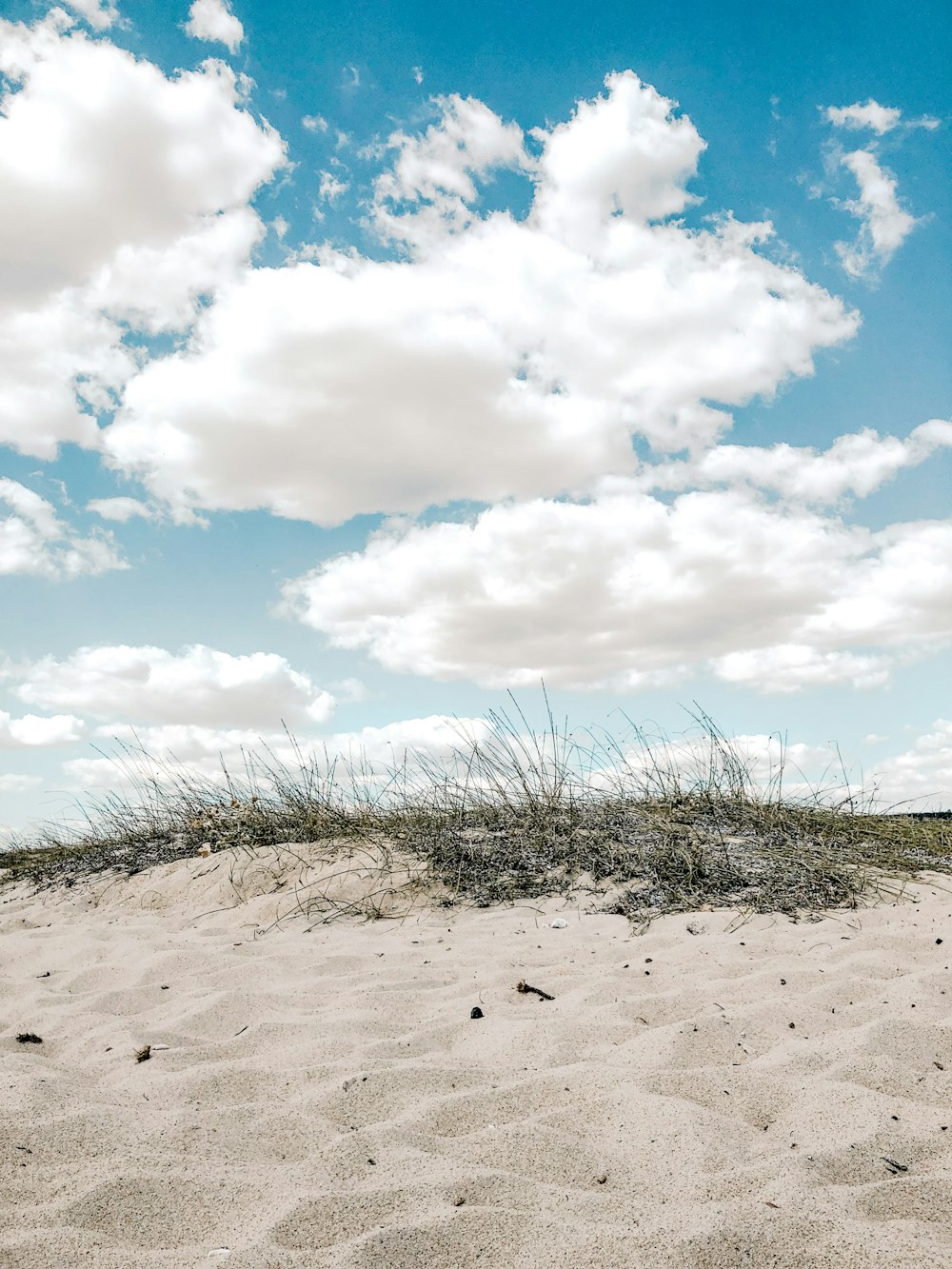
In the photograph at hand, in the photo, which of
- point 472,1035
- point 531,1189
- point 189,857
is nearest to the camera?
point 531,1189

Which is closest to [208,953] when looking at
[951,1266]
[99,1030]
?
[99,1030]

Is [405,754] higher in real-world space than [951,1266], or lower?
higher

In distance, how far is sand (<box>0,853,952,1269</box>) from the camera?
5.99 feet

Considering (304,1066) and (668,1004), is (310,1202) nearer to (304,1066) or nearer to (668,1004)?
(304,1066)

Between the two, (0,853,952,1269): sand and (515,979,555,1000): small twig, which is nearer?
(0,853,952,1269): sand

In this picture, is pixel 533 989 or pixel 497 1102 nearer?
pixel 497 1102

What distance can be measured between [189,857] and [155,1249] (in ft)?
18.1

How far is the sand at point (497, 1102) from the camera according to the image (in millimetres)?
1827

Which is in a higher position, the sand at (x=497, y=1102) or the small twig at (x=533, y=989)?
the small twig at (x=533, y=989)

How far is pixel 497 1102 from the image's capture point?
8.11 ft

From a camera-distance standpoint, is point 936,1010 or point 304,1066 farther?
point 936,1010

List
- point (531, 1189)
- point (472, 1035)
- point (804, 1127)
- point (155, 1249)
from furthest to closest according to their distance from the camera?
point (472, 1035) → point (804, 1127) → point (531, 1189) → point (155, 1249)

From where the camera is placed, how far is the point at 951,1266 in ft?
5.58

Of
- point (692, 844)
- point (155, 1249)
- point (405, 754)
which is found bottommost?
point (155, 1249)
